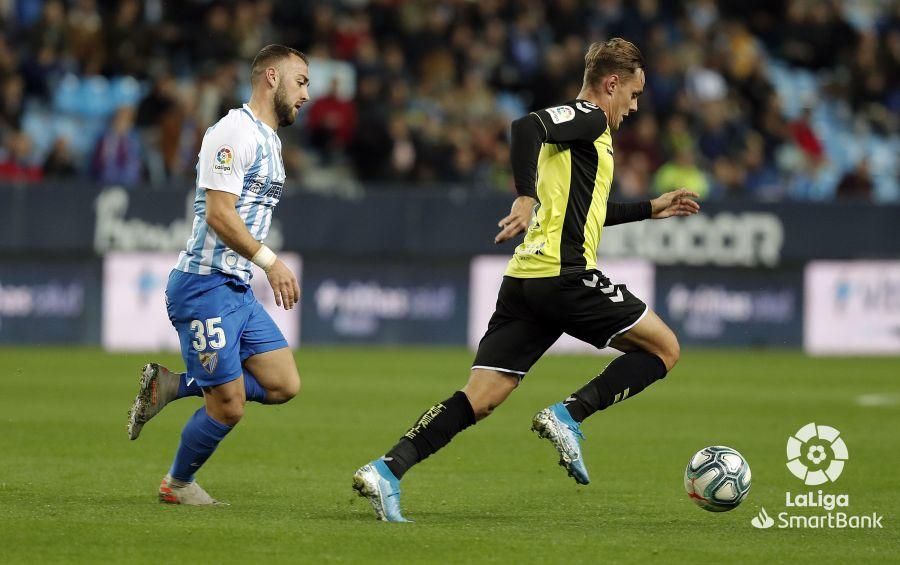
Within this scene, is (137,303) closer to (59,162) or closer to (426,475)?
(59,162)

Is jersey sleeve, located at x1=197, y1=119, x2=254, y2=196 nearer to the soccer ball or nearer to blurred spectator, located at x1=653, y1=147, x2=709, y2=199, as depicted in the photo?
the soccer ball

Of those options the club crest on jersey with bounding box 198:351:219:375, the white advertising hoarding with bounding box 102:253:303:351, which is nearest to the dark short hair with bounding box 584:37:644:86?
the club crest on jersey with bounding box 198:351:219:375

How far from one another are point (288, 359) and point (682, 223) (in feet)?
40.4

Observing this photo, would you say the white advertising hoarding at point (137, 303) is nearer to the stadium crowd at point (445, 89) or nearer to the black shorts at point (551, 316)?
the stadium crowd at point (445, 89)

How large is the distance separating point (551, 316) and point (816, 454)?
3.50 m

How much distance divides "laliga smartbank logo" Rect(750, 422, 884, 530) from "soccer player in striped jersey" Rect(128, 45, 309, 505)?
2438 millimetres

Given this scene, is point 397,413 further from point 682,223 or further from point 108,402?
point 682,223

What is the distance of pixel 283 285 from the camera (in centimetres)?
661

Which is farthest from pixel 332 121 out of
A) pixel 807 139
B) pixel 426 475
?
pixel 426 475

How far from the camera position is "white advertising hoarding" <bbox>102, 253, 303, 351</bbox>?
17641 mm

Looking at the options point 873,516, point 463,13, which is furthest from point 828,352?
point 873,516

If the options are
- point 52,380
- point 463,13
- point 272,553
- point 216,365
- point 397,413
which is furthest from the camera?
point 463,13

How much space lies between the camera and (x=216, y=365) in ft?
23.0

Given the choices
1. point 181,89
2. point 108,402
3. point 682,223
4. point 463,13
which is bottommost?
point 108,402
